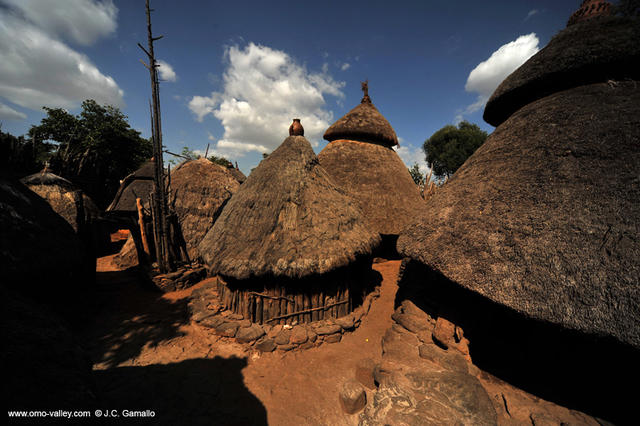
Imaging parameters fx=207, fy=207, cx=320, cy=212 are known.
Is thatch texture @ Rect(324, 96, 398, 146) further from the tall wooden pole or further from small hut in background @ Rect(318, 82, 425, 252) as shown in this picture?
the tall wooden pole

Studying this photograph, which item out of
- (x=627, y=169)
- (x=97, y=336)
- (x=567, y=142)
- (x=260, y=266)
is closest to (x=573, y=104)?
(x=567, y=142)

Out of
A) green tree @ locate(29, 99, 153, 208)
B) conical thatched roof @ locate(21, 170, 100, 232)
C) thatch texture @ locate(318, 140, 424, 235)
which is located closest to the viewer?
conical thatched roof @ locate(21, 170, 100, 232)

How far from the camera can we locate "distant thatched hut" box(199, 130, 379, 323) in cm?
427

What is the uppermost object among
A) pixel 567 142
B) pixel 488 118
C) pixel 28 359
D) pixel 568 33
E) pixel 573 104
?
pixel 568 33

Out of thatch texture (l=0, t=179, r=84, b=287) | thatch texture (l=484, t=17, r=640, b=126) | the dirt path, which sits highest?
thatch texture (l=484, t=17, r=640, b=126)

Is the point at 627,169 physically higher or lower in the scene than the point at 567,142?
lower

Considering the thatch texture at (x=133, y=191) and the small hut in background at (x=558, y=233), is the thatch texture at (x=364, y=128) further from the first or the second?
the thatch texture at (x=133, y=191)

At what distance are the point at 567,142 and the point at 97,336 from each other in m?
A: 9.04

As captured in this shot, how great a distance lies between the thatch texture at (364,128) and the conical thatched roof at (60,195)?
9612 mm

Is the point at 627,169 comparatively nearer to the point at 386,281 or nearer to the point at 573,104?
the point at 573,104

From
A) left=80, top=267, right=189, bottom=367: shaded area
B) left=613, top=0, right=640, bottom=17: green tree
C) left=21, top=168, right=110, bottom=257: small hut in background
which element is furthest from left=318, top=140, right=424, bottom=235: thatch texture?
left=613, top=0, right=640, bottom=17: green tree

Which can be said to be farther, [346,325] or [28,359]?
[346,325]

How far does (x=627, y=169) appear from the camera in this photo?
8.05 ft

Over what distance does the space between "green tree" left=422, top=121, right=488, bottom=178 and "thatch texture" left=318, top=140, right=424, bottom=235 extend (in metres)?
16.5
